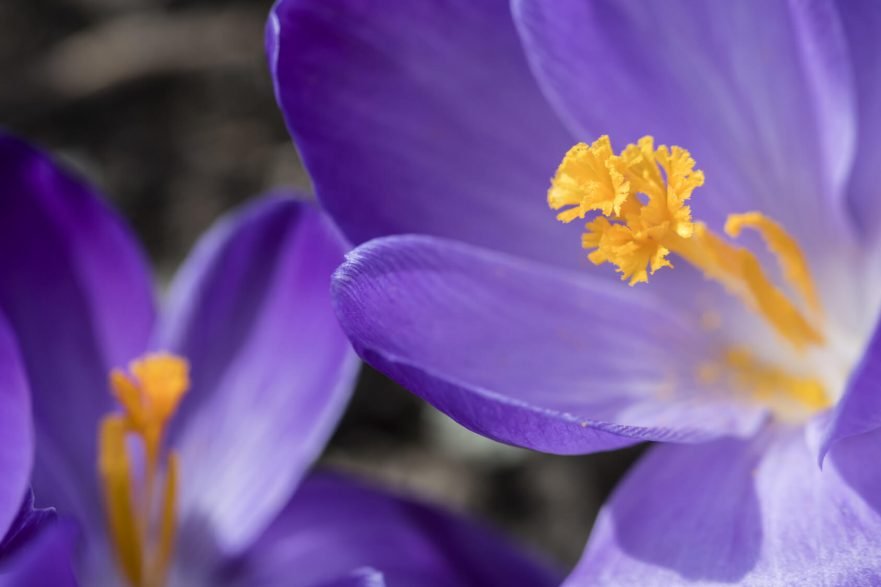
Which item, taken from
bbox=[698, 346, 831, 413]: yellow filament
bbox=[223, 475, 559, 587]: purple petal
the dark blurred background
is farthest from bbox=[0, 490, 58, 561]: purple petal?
the dark blurred background

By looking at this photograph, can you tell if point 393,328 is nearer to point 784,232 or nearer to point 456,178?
Result: point 456,178

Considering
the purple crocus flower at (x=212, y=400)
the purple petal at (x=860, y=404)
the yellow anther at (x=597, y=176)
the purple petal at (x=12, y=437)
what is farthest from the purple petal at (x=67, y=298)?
the purple petal at (x=860, y=404)

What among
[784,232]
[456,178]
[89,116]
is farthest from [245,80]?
[784,232]

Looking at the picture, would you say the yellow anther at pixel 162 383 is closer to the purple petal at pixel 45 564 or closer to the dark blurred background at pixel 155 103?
the purple petal at pixel 45 564

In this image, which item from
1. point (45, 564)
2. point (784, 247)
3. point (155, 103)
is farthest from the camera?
point (155, 103)

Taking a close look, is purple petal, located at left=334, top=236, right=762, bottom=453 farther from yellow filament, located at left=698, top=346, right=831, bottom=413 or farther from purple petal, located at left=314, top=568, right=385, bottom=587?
purple petal, located at left=314, top=568, right=385, bottom=587

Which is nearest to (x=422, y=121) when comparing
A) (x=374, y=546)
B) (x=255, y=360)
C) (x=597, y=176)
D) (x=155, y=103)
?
(x=597, y=176)

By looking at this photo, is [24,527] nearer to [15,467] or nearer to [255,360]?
[15,467]
